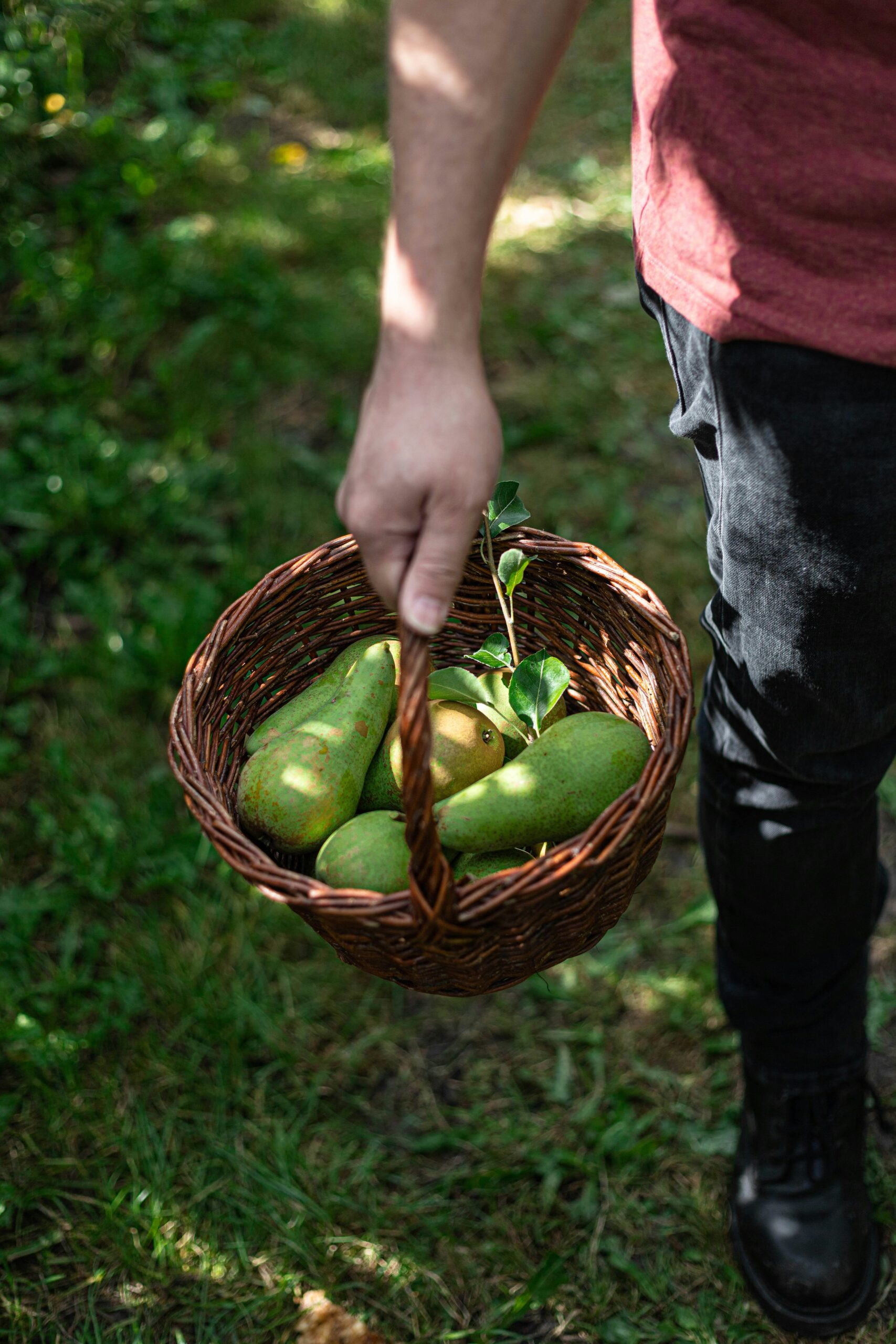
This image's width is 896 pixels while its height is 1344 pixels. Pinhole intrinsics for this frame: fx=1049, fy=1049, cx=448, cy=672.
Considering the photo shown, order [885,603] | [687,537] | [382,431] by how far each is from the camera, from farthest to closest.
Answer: [687,537] < [885,603] < [382,431]

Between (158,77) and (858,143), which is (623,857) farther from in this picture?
(158,77)

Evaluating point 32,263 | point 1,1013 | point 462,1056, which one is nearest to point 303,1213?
point 462,1056

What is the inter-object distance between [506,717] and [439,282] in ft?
2.38

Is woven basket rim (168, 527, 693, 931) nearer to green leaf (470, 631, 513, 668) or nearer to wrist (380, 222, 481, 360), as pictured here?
green leaf (470, 631, 513, 668)

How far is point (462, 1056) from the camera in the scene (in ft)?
7.04

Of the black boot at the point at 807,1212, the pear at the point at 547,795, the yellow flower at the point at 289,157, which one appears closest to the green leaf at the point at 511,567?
the pear at the point at 547,795

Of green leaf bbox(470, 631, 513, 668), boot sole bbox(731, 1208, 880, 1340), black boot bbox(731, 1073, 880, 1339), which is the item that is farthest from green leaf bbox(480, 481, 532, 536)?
boot sole bbox(731, 1208, 880, 1340)

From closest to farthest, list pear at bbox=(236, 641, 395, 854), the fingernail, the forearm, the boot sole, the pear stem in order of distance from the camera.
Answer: the forearm → the fingernail → pear at bbox=(236, 641, 395, 854) → the pear stem → the boot sole

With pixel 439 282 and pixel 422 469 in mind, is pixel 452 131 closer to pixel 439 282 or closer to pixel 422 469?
pixel 439 282

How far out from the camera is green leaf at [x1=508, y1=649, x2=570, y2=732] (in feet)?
4.79

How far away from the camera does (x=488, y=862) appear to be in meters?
1.41

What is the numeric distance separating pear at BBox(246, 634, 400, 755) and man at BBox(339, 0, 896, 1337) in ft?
1.55

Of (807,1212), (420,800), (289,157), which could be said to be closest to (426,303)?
(420,800)

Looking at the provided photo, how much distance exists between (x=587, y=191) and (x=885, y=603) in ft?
12.2
